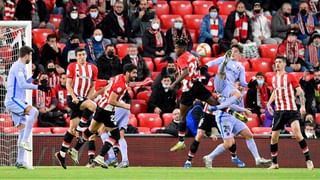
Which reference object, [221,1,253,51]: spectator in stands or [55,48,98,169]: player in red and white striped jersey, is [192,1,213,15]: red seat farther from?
[55,48,98,169]: player in red and white striped jersey

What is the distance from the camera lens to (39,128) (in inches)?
961

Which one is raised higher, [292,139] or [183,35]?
[183,35]

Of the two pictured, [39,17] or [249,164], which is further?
[39,17]

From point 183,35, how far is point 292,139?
13.5 feet

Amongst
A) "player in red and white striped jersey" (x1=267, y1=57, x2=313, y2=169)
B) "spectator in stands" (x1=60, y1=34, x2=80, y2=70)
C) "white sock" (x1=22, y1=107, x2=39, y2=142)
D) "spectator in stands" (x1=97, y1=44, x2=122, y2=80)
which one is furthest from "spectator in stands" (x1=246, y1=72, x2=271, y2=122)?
"white sock" (x1=22, y1=107, x2=39, y2=142)

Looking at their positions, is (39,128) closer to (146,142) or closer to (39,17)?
(146,142)

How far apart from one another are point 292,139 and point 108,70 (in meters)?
4.37

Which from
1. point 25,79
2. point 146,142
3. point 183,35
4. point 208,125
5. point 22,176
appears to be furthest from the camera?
point 183,35

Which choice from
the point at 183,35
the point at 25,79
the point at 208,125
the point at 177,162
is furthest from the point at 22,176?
the point at 183,35

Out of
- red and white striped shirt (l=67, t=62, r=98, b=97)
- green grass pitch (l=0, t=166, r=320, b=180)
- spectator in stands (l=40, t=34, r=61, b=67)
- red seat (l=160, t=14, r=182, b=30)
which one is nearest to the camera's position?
green grass pitch (l=0, t=166, r=320, b=180)

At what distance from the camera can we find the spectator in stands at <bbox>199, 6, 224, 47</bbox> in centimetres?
2758

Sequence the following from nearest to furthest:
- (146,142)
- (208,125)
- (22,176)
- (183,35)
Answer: (22,176) < (208,125) < (146,142) < (183,35)

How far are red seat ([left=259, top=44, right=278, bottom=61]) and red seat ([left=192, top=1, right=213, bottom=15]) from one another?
205cm

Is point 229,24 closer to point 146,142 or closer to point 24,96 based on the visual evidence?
point 146,142
